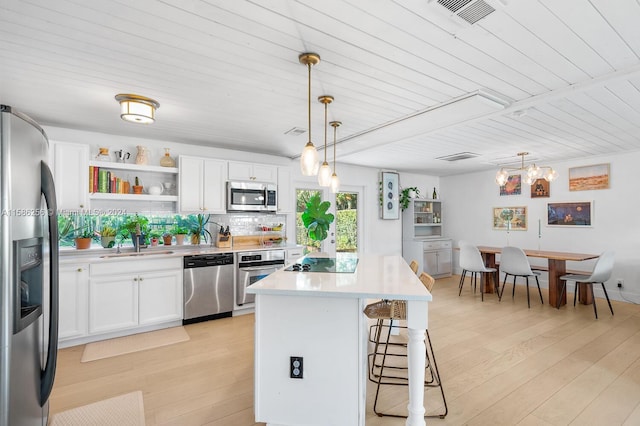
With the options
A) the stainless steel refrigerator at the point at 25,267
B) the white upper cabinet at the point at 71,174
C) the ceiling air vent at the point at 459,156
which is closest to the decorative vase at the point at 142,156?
the white upper cabinet at the point at 71,174

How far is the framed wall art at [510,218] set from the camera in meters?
→ 6.11

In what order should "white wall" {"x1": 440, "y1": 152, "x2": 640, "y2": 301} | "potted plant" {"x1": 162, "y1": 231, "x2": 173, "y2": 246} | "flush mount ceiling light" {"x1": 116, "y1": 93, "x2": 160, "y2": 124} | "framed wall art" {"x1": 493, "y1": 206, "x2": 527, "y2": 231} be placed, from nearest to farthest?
"flush mount ceiling light" {"x1": 116, "y1": 93, "x2": 160, "y2": 124}
"potted plant" {"x1": 162, "y1": 231, "x2": 173, "y2": 246}
"white wall" {"x1": 440, "y1": 152, "x2": 640, "y2": 301}
"framed wall art" {"x1": 493, "y1": 206, "x2": 527, "y2": 231}

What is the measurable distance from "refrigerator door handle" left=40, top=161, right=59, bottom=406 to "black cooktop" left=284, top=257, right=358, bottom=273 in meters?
1.41

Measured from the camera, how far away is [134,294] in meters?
3.58

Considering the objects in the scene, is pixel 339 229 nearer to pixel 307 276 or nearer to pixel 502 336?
pixel 502 336

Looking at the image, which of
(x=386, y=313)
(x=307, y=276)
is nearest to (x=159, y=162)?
(x=307, y=276)

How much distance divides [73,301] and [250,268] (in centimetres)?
190

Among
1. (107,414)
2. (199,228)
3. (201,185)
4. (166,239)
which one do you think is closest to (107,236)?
(166,239)

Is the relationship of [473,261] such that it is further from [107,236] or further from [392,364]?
[107,236]

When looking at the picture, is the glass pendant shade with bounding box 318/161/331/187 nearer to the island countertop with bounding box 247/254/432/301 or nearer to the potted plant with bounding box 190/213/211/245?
the island countertop with bounding box 247/254/432/301

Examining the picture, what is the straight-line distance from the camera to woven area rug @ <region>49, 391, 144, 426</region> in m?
2.08

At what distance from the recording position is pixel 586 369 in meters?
2.74

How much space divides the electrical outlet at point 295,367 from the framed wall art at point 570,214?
18.5ft

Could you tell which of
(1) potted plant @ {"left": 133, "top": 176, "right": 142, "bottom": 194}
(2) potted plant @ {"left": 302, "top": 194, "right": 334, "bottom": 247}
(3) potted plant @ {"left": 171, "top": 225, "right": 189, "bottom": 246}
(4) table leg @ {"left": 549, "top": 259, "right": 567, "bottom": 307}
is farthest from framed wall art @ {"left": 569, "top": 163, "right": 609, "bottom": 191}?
(1) potted plant @ {"left": 133, "top": 176, "right": 142, "bottom": 194}
